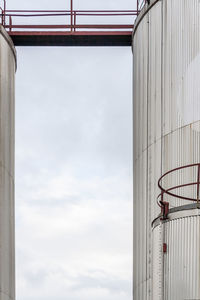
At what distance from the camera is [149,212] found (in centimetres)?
2411

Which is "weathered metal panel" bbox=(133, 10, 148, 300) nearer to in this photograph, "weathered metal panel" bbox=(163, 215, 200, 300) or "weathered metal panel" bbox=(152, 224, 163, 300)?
"weathered metal panel" bbox=(152, 224, 163, 300)

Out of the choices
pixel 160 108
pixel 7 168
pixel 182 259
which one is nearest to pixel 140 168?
pixel 160 108

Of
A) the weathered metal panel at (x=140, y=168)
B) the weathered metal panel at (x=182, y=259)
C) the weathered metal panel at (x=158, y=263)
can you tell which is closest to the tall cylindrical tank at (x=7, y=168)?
the weathered metal panel at (x=140, y=168)

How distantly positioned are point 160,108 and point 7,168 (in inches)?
A: 343

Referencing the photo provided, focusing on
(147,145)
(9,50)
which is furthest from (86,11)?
(147,145)

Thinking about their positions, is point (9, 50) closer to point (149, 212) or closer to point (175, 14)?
point (175, 14)

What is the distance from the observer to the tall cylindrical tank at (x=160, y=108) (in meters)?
22.0

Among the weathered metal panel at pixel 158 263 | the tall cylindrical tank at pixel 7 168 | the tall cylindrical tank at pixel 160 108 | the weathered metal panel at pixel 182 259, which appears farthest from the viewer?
the tall cylindrical tank at pixel 7 168

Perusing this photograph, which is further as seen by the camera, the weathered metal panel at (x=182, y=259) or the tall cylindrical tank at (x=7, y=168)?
the tall cylindrical tank at (x=7, y=168)

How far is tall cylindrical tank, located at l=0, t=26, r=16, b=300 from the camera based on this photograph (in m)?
27.3

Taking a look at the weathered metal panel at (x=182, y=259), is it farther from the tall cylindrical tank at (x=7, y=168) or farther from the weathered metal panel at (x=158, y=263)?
the tall cylindrical tank at (x=7, y=168)

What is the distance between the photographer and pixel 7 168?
2866 cm

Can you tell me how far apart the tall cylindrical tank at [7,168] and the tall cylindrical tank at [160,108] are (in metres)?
6.13

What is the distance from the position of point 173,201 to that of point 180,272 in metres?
8.37
